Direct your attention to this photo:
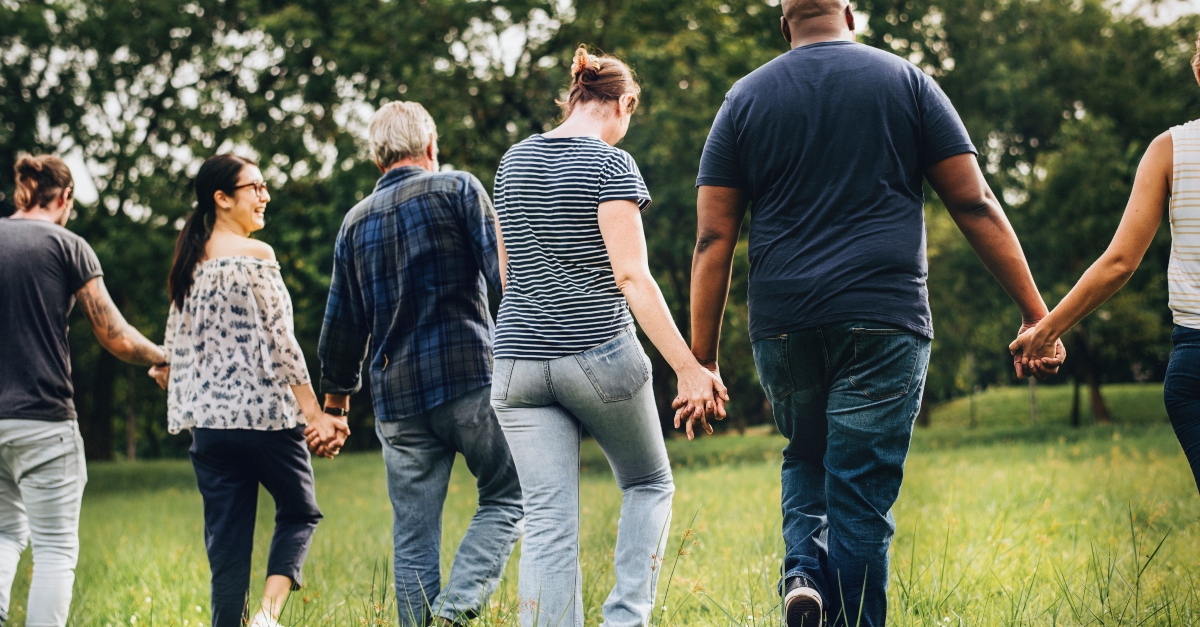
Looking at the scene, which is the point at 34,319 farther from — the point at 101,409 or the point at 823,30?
the point at 101,409

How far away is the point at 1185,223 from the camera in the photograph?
2830mm

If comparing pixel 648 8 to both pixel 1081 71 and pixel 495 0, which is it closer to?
pixel 495 0

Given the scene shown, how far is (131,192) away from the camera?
61.0 ft

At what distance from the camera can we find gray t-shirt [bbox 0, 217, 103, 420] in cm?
396

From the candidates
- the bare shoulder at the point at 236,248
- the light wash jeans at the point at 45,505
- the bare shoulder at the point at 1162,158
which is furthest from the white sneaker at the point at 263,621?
the bare shoulder at the point at 1162,158

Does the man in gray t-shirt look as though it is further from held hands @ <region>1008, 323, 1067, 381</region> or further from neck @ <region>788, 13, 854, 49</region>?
held hands @ <region>1008, 323, 1067, 381</region>

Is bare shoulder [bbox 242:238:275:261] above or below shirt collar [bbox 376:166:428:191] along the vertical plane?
below

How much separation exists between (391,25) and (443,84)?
1.52 m

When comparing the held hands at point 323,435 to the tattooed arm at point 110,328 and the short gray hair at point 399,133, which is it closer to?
the tattooed arm at point 110,328

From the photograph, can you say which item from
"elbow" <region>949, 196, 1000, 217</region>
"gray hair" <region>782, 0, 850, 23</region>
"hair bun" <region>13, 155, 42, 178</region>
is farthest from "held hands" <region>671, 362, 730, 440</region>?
"hair bun" <region>13, 155, 42, 178</region>

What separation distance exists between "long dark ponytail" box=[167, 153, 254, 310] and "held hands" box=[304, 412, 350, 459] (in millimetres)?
765

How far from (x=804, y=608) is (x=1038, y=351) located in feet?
4.02

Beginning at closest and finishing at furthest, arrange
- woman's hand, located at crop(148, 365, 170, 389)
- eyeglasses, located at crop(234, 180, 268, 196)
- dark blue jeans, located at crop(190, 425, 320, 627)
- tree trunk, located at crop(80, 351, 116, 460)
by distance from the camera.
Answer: dark blue jeans, located at crop(190, 425, 320, 627)
eyeglasses, located at crop(234, 180, 268, 196)
woman's hand, located at crop(148, 365, 170, 389)
tree trunk, located at crop(80, 351, 116, 460)

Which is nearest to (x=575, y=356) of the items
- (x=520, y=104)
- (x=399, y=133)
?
(x=399, y=133)
